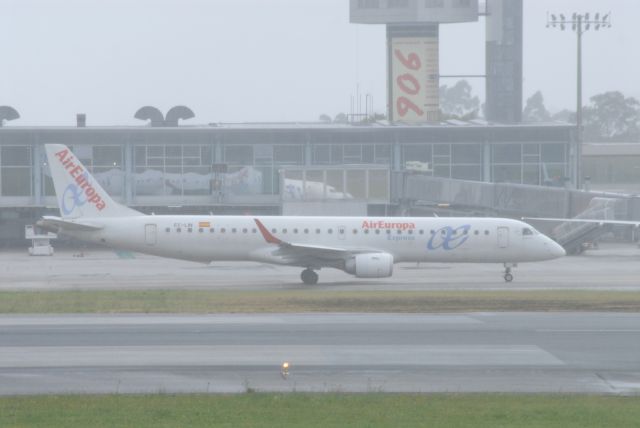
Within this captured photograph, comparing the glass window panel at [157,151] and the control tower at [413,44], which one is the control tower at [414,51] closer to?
the control tower at [413,44]

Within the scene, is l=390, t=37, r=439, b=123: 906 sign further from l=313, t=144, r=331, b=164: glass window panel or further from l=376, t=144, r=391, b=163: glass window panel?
l=313, t=144, r=331, b=164: glass window panel

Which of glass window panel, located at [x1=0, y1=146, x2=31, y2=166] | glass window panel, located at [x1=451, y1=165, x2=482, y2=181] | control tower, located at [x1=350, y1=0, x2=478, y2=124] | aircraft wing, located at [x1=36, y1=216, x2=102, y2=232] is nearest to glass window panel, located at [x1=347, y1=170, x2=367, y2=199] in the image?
glass window panel, located at [x1=451, y1=165, x2=482, y2=181]

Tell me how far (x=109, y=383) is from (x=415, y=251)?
23.3 meters

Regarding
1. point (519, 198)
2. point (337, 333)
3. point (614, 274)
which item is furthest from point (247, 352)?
point (519, 198)

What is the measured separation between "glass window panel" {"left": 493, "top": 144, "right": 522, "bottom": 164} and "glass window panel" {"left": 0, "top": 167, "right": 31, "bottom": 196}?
27805 millimetres

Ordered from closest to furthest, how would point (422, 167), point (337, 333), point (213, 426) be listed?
point (213, 426) < point (337, 333) < point (422, 167)

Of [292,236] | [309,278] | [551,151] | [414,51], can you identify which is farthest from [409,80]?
[309,278]

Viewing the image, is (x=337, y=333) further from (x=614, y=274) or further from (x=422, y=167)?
(x=422, y=167)

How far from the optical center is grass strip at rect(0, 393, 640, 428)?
14938 millimetres

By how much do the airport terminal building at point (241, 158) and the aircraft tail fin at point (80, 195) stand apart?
2285 cm

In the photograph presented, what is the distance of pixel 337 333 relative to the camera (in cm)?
2406

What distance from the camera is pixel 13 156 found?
64688 mm

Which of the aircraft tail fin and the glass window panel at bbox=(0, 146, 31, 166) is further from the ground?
the glass window panel at bbox=(0, 146, 31, 166)

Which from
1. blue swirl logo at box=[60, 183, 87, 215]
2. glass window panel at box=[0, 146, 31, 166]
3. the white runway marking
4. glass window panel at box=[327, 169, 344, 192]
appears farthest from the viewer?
glass window panel at box=[0, 146, 31, 166]
